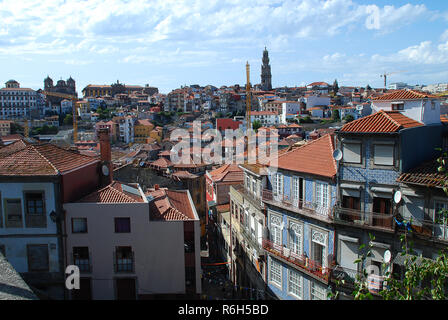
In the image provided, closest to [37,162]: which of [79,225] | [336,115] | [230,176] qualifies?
[79,225]

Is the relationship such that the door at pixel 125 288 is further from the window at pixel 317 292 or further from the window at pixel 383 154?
the window at pixel 383 154

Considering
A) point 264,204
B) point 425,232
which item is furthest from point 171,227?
point 425,232

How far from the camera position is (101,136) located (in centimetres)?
2228

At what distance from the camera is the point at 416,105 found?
16.9 metres

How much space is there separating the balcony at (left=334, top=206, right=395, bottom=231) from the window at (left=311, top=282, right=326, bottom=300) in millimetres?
3507

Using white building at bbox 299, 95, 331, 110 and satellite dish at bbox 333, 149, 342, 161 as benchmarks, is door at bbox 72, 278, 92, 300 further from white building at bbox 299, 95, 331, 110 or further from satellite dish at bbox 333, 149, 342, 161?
white building at bbox 299, 95, 331, 110

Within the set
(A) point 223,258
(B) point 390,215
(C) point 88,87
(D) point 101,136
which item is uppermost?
(C) point 88,87

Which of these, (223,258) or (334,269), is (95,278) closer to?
(334,269)

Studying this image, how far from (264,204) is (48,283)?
1203 centimetres

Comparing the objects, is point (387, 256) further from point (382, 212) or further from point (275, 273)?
point (275, 273)

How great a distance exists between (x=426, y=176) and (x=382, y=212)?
8.05 feet

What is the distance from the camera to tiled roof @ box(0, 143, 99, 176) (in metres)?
17.6

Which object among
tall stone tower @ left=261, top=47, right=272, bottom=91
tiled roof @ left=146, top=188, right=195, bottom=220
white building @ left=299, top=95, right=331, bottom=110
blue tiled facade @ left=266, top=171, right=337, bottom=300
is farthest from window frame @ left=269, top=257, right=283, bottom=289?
tall stone tower @ left=261, top=47, right=272, bottom=91

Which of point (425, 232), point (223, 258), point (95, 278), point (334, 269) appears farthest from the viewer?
point (223, 258)
